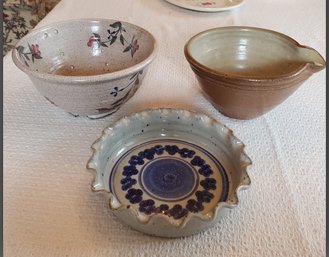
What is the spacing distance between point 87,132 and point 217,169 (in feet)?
0.62

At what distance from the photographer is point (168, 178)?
1.28 ft

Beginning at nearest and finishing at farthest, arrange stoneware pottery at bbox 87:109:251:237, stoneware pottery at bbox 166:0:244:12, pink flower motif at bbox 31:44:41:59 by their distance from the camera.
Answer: stoneware pottery at bbox 87:109:251:237
pink flower motif at bbox 31:44:41:59
stoneware pottery at bbox 166:0:244:12

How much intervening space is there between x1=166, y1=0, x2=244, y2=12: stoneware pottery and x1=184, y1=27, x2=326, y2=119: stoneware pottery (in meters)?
0.32

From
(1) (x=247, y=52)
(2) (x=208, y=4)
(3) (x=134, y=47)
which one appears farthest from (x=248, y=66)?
(2) (x=208, y=4)

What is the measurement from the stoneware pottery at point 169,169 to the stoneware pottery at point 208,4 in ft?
1.60

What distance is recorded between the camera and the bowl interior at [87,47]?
511 millimetres

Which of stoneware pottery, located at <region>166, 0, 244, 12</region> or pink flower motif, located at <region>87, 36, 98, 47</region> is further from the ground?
pink flower motif, located at <region>87, 36, 98, 47</region>

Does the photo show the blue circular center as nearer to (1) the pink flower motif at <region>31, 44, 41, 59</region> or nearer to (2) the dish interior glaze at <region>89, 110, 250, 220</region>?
(2) the dish interior glaze at <region>89, 110, 250, 220</region>

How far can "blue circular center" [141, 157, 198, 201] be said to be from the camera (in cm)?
37

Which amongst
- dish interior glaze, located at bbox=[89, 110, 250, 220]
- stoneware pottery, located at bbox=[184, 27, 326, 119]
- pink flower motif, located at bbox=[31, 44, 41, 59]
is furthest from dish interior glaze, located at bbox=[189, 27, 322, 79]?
pink flower motif, located at bbox=[31, 44, 41, 59]

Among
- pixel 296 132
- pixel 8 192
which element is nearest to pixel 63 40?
pixel 8 192

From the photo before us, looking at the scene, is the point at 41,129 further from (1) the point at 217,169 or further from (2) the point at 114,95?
(1) the point at 217,169

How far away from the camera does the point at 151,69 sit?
61 cm

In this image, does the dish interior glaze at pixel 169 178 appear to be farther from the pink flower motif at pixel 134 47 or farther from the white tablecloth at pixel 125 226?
the pink flower motif at pixel 134 47
